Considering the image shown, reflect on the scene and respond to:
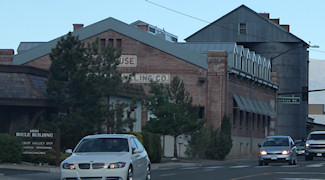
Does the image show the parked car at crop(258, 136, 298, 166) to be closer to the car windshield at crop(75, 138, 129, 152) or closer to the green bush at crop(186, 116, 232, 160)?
the green bush at crop(186, 116, 232, 160)

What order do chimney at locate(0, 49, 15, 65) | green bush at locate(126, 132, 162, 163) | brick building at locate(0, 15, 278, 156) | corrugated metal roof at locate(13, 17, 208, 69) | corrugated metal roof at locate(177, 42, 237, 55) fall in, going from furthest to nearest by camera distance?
corrugated metal roof at locate(177, 42, 237, 55), chimney at locate(0, 49, 15, 65), corrugated metal roof at locate(13, 17, 208, 69), brick building at locate(0, 15, 278, 156), green bush at locate(126, 132, 162, 163)

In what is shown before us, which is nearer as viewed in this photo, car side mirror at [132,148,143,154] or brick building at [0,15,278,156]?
car side mirror at [132,148,143,154]

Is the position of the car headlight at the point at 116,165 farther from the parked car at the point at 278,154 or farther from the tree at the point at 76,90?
the parked car at the point at 278,154

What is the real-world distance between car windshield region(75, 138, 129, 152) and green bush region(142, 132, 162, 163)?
19449 mm

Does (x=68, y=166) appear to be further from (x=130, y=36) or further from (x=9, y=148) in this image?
(x=130, y=36)

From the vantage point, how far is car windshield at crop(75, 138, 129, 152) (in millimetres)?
18750

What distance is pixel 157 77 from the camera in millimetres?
58750

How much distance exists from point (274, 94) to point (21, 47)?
29348 millimetres

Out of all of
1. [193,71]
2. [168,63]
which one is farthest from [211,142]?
[168,63]

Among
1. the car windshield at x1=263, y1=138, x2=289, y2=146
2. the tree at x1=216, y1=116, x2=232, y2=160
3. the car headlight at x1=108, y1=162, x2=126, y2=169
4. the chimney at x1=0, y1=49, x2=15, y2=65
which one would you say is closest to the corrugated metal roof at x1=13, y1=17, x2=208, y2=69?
the chimney at x1=0, y1=49, x2=15, y2=65

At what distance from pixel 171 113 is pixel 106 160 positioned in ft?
96.1

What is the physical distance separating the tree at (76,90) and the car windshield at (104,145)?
16.2m

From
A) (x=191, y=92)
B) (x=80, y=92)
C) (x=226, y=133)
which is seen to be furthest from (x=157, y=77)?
(x=80, y=92)

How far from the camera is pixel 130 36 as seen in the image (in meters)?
59.0
